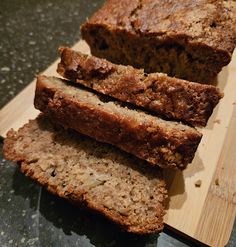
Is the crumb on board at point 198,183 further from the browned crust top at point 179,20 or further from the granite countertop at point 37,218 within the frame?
the browned crust top at point 179,20

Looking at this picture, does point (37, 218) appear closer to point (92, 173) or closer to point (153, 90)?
point (92, 173)

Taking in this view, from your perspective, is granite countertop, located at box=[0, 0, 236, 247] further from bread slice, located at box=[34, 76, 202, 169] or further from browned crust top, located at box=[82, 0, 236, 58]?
browned crust top, located at box=[82, 0, 236, 58]

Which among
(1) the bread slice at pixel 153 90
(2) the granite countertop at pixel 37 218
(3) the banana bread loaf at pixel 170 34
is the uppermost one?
(3) the banana bread loaf at pixel 170 34

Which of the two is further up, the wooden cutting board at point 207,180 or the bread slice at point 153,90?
the bread slice at point 153,90

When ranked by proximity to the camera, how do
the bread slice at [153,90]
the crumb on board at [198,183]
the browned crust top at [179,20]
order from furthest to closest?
the browned crust top at [179,20] < the crumb on board at [198,183] < the bread slice at [153,90]

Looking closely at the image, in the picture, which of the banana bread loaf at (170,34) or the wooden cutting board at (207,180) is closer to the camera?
the wooden cutting board at (207,180)

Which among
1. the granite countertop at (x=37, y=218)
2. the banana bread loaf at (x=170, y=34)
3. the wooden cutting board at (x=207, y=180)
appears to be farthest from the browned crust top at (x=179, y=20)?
the granite countertop at (x=37, y=218)

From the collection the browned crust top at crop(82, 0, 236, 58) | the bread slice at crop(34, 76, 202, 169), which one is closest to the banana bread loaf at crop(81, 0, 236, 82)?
the browned crust top at crop(82, 0, 236, 58)
